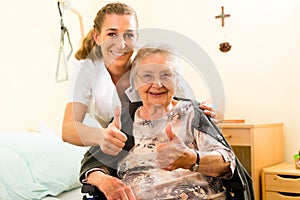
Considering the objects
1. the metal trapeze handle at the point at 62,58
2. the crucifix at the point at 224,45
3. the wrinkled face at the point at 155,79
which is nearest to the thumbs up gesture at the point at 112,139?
the wrinkled face at the point at 155,79

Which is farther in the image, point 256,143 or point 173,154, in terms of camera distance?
point 256,143

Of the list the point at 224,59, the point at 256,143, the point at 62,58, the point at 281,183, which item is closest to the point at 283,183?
the point at 281,183

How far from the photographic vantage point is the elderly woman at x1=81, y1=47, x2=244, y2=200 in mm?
1185

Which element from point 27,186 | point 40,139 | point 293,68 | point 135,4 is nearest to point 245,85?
point 293,68

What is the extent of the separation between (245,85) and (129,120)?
1619mm

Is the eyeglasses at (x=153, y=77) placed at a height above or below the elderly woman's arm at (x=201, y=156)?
above

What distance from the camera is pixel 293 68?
2.61 meters

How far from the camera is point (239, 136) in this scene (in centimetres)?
240

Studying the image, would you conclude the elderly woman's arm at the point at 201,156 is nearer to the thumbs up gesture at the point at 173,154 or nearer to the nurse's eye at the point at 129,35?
the thumbs up gesture at the point at 173,154

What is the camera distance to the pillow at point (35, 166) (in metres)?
1.79

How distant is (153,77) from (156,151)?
0.21 meters

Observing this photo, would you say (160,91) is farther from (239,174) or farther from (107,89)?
(239,174)

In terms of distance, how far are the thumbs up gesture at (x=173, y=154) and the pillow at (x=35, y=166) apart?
896 millimetres

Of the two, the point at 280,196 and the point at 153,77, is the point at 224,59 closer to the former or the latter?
the point at 280,196
